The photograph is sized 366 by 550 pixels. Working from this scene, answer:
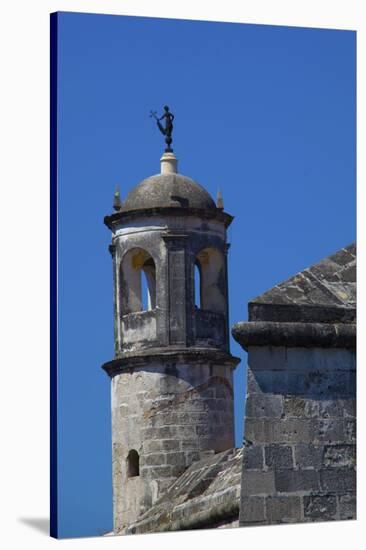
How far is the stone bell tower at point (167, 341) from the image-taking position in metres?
25.7

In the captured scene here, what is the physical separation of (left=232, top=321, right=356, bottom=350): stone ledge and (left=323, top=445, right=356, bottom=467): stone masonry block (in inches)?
33.8

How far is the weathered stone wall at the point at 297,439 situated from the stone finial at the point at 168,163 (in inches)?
255

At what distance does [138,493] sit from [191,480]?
145 centimetres

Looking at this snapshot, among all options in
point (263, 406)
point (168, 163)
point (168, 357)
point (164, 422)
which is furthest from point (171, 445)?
point (263, 406)

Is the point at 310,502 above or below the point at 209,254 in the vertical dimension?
below

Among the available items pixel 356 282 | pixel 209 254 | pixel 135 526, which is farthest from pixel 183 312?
pixel 356 282

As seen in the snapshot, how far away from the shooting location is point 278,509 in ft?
64.3

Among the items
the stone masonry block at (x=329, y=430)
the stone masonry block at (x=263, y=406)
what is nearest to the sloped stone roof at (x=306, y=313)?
the stone masonry block at (x=263, y=406)

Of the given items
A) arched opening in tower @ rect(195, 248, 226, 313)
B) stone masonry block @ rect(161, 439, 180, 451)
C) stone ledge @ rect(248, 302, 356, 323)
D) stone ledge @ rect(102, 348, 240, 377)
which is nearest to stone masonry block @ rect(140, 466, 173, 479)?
stone masonry block @ rect(161, 439, 180, 451)

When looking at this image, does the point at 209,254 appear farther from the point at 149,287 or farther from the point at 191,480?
the point at 191,480

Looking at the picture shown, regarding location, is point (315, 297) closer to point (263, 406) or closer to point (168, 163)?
point (263, 406)

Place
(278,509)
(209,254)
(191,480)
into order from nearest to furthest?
(278,509) < (191,480) < (209,254)

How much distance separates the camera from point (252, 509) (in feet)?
64.6

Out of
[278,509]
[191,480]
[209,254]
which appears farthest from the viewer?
[209,254]
